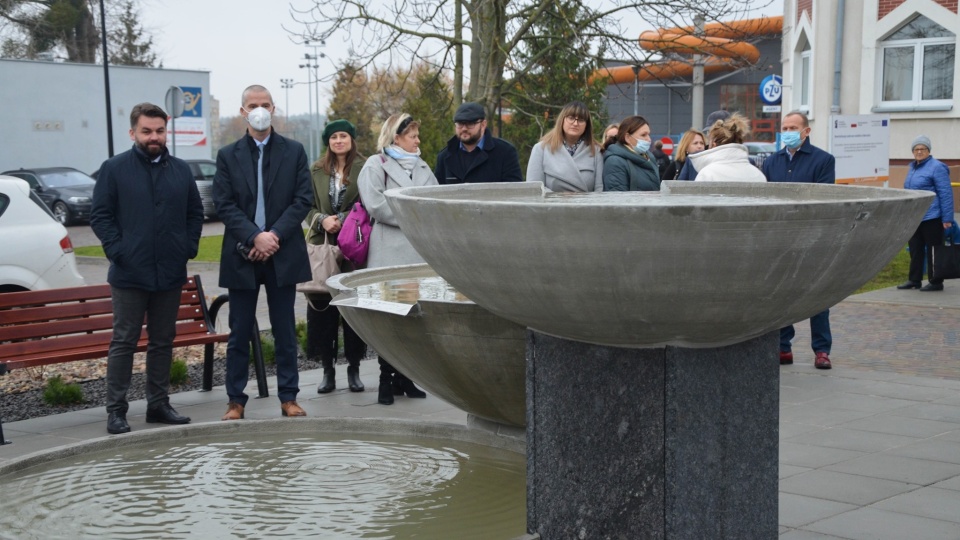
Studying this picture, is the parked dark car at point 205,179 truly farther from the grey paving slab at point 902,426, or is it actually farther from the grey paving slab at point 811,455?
the grey paving slab at point 811,455

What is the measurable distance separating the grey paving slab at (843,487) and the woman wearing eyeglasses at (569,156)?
10.3 ft

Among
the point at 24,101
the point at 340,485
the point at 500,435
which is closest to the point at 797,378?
the point at 500,435

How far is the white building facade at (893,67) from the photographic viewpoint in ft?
98.5

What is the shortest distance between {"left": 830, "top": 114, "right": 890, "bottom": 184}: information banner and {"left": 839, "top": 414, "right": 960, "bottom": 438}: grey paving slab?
12245 millimetres

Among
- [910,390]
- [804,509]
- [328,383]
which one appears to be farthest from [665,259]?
[910,390]

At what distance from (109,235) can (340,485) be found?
2778 millimetres

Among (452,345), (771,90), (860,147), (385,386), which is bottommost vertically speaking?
(385,386)

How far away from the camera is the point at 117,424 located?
734cm

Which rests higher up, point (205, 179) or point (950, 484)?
point (205, 179)

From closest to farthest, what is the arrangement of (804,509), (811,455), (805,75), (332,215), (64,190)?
(804,509)
(811,455)
(332,215)
(64,190)
(805,75)

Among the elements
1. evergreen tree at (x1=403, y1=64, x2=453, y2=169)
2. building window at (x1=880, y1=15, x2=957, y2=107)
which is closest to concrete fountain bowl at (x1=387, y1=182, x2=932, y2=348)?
evergreen tree at (x1=403, y1=64, x2=453, y2=169)

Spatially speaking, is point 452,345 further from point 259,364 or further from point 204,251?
point 204,251

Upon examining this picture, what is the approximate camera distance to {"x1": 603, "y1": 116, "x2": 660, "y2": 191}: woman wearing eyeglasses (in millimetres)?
8820

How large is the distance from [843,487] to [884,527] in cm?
74
